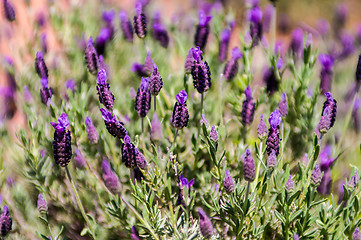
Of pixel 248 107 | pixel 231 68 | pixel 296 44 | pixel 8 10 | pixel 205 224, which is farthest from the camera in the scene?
pixel 296 44

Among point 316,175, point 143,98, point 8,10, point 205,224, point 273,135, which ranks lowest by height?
point 205,224

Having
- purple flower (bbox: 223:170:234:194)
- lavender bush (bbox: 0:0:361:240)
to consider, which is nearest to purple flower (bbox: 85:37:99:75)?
lavender bush (bbox: 0:0:361:240)

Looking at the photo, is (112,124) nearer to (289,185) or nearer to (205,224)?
(205,224)

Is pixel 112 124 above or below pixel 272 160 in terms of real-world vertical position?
above

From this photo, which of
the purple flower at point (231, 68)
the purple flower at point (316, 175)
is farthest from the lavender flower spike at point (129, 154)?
the purple flower at point (231, 68)

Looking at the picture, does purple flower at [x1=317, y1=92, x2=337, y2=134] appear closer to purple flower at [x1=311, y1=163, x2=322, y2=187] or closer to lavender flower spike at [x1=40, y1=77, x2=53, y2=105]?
purple flower at [x1=311, y1=163, x2=322, y2=187]

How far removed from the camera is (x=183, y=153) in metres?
2.03

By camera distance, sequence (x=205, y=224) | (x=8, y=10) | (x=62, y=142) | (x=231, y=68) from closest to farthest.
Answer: (x=205, y=224), (x=62, y=142), (x=231, y=68), (x=8, y=10)

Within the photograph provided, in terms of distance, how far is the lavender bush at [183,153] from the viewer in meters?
1.45

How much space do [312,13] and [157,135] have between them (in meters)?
4.50

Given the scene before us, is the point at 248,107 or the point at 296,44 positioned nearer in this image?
the point at 248,107

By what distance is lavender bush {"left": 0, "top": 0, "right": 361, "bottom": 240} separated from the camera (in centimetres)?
145

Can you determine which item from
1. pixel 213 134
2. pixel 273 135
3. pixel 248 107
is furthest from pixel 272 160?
pixel 248 107

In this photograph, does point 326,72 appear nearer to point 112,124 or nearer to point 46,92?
point 112,124
